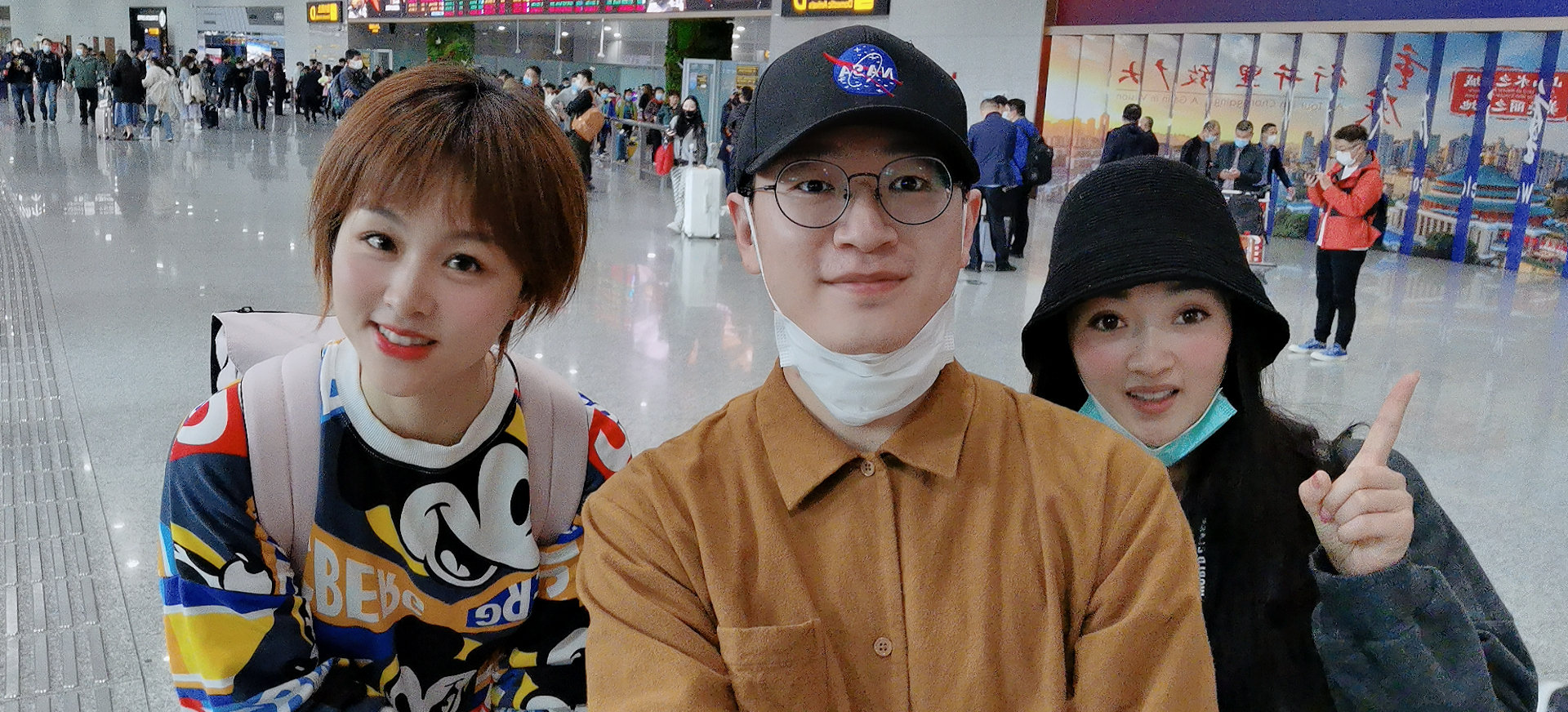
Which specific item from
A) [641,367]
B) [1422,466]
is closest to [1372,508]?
[1422,466]

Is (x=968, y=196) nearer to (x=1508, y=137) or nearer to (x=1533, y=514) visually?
(x=1533, y=514)

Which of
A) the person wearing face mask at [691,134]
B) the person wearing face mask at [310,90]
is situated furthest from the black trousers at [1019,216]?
the person wearing face mask at [310,90]

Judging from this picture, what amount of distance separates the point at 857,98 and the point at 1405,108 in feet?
45.4

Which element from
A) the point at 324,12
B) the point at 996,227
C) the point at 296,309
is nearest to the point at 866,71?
the point at 296,309

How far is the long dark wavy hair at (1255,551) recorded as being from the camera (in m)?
1.41

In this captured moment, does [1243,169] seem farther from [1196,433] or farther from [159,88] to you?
[159,88]

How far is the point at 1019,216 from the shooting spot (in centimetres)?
1062

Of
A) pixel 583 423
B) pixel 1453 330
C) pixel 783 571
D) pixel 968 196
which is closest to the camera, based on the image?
pixel 783 571

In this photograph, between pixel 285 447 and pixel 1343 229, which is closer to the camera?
pixel 285 447

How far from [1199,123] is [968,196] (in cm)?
1482

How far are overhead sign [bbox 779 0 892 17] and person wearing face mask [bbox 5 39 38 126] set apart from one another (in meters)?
13.3

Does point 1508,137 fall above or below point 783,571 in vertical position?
above

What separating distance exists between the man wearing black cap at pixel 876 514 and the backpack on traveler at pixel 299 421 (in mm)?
387

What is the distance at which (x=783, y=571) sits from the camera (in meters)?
1.03
